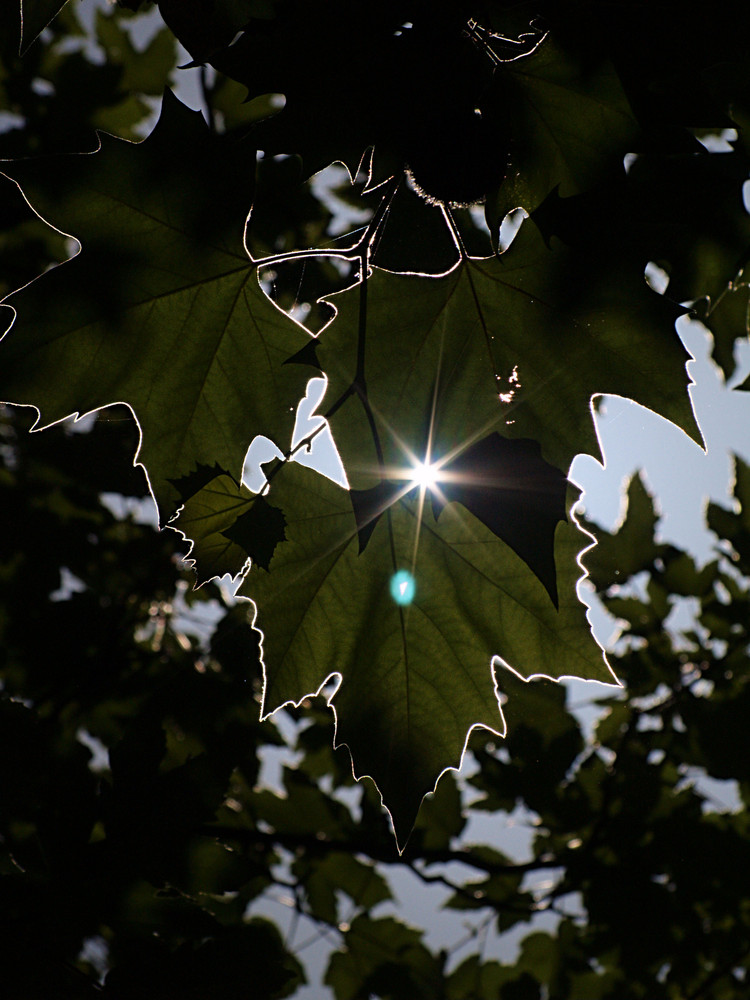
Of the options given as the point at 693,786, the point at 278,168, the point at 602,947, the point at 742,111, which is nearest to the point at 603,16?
the point at 742,111

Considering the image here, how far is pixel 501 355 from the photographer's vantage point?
1229 mm

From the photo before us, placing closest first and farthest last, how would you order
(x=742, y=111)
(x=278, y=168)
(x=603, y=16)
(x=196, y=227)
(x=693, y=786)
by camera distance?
(x=603, y=16), (x=196, y=227), (x=742, y=111), (x=278, y=168), (x=693, y=786)

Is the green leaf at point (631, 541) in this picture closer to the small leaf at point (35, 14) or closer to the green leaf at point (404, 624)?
the green leaf at point (404, 624)

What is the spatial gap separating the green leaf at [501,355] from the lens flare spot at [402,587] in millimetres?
201

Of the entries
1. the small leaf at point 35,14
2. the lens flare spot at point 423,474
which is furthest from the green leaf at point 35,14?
the lens flare spot at point 423,474

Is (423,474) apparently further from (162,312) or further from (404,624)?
(162,312)

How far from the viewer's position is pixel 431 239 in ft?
4.82

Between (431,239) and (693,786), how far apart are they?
2.26m

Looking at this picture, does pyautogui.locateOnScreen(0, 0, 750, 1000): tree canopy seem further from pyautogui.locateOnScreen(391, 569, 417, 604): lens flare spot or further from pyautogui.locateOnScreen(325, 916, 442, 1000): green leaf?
pyautogui.locateOnScreen(325, 916, 442, 1000): green leaf

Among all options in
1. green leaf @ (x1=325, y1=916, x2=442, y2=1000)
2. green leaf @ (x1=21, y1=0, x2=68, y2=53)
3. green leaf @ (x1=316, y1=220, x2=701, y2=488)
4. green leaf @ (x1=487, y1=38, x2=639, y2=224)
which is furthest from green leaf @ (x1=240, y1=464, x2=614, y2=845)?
green leaf @ (x1=325, y1=916, x2=442, y2=1000)

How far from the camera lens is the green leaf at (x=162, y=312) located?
3.86ft

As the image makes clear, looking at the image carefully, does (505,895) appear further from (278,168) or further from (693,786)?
(278,168)

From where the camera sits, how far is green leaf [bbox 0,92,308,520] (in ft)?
3.86

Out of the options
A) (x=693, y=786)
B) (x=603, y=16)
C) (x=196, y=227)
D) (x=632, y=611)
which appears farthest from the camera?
(x=632, y=611)
